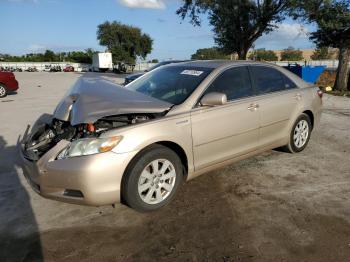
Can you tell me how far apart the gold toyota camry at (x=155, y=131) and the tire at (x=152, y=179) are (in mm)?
11

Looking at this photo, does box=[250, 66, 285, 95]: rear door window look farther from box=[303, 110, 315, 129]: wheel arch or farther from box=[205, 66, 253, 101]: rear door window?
box=[303, 110, 315, 129]: wheel arch

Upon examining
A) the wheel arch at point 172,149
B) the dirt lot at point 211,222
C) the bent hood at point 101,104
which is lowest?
the dirt lot at point 211,222

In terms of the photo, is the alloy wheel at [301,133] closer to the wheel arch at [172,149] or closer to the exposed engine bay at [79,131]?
the wheel arch at [172,149]

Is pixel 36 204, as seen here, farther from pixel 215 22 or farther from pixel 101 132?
pixel 215 22

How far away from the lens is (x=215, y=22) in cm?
2778

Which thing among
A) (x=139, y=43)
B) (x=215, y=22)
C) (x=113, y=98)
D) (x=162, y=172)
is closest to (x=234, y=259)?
(x=162, y=172)

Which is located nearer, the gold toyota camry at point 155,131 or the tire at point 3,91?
the gold toyota camry at point 155,131

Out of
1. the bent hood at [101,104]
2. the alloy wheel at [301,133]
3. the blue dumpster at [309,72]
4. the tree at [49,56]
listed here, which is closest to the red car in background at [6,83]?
the bent hood at [101,104]

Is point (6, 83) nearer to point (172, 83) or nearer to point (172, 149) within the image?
point (172, 83)

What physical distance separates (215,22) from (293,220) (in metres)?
25.9

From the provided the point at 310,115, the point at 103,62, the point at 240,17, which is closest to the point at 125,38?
the point at 103,62

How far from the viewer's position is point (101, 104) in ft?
12.8

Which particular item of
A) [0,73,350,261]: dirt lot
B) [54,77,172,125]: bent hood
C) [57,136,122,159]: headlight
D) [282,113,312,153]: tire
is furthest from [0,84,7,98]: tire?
[57,136,122,159]: headlight

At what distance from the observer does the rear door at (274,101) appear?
504 centimetres
